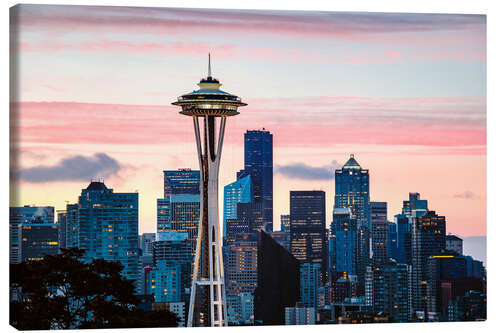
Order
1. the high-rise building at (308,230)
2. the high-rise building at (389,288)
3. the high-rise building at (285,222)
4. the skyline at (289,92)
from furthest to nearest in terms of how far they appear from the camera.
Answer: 1. the high-rise building at (285,222)
2. the high-rise building at (308,230)
3. the high-rise building at (389,288)
4. the skyline at (289,92)

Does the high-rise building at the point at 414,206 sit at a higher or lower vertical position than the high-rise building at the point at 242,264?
higher

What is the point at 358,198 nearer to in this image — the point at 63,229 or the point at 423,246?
the point at 423,246

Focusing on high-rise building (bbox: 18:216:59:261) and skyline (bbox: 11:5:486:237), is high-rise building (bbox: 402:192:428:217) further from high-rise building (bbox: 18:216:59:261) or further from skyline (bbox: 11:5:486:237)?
high-rise building (bbox: 18:216:59:261)

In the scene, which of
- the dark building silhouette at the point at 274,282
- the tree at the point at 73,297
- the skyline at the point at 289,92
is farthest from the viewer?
the dark building silhouette at the point at 274,282

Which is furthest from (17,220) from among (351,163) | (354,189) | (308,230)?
(308,230)

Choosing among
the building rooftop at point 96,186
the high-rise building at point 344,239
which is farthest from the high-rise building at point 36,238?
the high-rise building at point 344,239

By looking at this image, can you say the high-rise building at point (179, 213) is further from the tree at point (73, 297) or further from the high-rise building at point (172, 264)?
the tree at point (73, 297)

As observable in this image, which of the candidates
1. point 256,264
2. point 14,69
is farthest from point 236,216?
point 14,69
